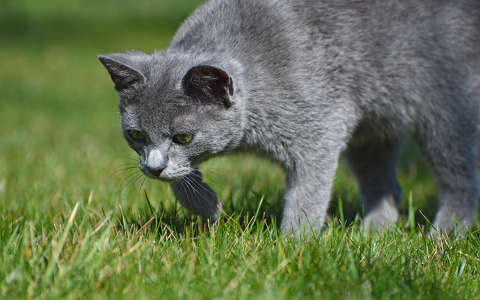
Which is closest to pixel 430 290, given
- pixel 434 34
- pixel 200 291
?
pixel 200 291

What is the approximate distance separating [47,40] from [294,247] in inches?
330

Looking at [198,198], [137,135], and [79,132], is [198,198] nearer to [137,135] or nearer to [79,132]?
[137,135]

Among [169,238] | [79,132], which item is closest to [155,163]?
[169,238]

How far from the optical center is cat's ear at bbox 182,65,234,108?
2.13 m

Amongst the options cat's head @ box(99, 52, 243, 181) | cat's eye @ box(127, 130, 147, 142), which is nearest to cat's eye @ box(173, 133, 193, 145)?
cat's head @ box(99, 52, 243, 181)

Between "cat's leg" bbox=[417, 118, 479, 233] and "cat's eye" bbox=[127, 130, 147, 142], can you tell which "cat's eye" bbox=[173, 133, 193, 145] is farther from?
"cat's leg" bbox=[417, 118, 479, 233]

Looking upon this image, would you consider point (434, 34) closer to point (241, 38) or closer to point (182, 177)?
point (241, 38)

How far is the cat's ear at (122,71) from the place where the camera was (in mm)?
2206

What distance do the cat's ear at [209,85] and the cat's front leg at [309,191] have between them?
484 mm

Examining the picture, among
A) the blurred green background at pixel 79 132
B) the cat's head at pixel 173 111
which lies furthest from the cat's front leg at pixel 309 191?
the cat's head at pixel 173 111

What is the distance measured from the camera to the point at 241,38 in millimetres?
2467

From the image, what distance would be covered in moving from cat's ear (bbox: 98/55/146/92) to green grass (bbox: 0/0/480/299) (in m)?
0.43

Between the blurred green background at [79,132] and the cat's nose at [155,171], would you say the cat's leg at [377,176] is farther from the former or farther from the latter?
the cat's nose at [155,171]

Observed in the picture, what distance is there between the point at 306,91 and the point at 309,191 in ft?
1.53
